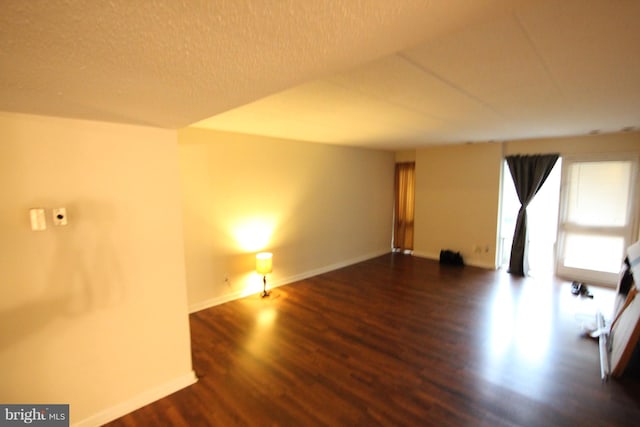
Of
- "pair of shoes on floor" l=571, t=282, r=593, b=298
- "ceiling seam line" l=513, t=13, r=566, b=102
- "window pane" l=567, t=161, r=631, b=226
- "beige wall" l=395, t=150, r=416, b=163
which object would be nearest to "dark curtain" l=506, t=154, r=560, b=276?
"window pane" l=567, t=161, r=631, b=226

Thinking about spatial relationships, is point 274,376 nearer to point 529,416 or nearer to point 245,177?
point 529,416

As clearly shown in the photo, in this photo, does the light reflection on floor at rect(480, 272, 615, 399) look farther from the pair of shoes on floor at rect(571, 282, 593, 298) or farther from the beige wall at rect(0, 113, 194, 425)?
the beige wall at rect(0, 113, 194, 425)

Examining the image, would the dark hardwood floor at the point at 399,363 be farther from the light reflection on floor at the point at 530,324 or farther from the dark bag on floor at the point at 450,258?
the dark bag on floor at the point at 450,258

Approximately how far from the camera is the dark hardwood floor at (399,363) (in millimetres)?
2043

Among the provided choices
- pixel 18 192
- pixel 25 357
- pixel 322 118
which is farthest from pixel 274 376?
pixel 322 118

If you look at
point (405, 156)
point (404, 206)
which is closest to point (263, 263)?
point (404, 206)

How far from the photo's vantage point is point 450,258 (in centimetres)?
576

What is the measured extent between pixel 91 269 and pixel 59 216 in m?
0.38

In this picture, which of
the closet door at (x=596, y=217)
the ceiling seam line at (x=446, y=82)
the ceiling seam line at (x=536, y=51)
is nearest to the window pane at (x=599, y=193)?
the closet door at (x=596, y=217)

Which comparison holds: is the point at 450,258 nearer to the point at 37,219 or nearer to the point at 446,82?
the point at 446,82

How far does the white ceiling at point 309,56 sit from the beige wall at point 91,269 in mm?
225

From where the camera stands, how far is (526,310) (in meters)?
3.66

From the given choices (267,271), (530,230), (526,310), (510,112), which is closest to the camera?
(510,112)

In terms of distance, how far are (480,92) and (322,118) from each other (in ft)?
4.71
